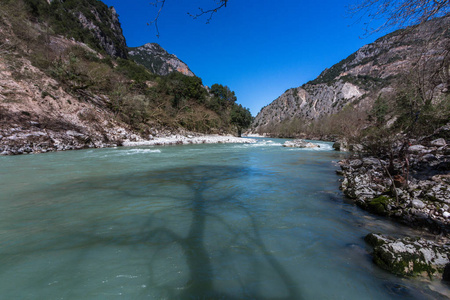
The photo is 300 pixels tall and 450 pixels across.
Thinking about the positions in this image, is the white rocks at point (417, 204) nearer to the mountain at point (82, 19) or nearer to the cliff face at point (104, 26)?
the mountain at point (82, 19)

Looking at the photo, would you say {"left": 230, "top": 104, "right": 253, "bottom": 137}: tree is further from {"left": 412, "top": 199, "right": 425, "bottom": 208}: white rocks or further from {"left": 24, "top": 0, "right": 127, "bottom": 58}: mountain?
{"left": 412, "top": 199, "right": 425, "bottom": 208}: white rocks

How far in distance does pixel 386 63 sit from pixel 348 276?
5.54m

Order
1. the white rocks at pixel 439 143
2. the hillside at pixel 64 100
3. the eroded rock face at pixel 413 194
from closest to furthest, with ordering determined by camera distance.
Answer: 1. the eroded rock face at pixel 413 194
2. the white rocks at pixel 439 143
3. the hillside at pixel 64 100

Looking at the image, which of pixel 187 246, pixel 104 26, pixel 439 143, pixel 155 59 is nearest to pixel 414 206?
pixel 187 246

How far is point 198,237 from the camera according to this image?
9.70 ft

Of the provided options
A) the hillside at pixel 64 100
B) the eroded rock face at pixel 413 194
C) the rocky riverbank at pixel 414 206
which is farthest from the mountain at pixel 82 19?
the rocky riverbank at pixel 414 206

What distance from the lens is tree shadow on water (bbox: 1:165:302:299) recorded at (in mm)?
1974

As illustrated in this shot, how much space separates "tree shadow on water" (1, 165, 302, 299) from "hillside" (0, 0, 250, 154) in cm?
1226

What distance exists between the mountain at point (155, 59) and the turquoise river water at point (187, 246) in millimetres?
97778

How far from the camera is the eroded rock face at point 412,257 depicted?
7.21 ft

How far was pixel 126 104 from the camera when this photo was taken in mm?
22250

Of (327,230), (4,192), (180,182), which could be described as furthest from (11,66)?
(327,230)

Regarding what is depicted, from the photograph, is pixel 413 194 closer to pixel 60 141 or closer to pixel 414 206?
pixel 414 206

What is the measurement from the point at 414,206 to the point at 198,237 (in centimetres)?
402
